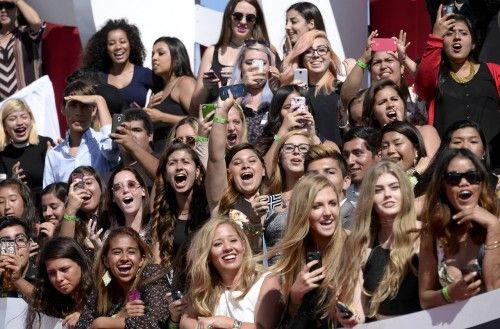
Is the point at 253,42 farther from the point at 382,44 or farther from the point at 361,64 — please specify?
the point at 382,44

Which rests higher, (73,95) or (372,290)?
(73,95)

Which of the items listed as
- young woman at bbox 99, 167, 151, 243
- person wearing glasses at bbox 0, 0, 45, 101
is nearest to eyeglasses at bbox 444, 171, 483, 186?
young woman at bbox 99, 167, 151, 243

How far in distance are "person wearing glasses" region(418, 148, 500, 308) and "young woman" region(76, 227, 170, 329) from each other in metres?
2.20

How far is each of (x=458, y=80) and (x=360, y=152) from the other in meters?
1.05

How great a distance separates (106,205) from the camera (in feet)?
38.3

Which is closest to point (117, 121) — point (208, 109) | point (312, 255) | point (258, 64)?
point (258, 64)

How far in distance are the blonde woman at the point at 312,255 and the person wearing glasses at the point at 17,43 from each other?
21.3 feet

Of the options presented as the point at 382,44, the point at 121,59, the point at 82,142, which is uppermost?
the point at 121,59

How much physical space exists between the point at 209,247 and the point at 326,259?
0.84 m

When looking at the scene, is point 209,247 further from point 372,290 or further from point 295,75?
point 295,75

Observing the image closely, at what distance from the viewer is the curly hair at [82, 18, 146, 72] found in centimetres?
1406

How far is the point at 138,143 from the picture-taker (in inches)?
480

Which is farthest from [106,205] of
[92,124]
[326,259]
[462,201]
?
[462,201]

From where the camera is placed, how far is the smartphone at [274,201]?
10.3 metres
